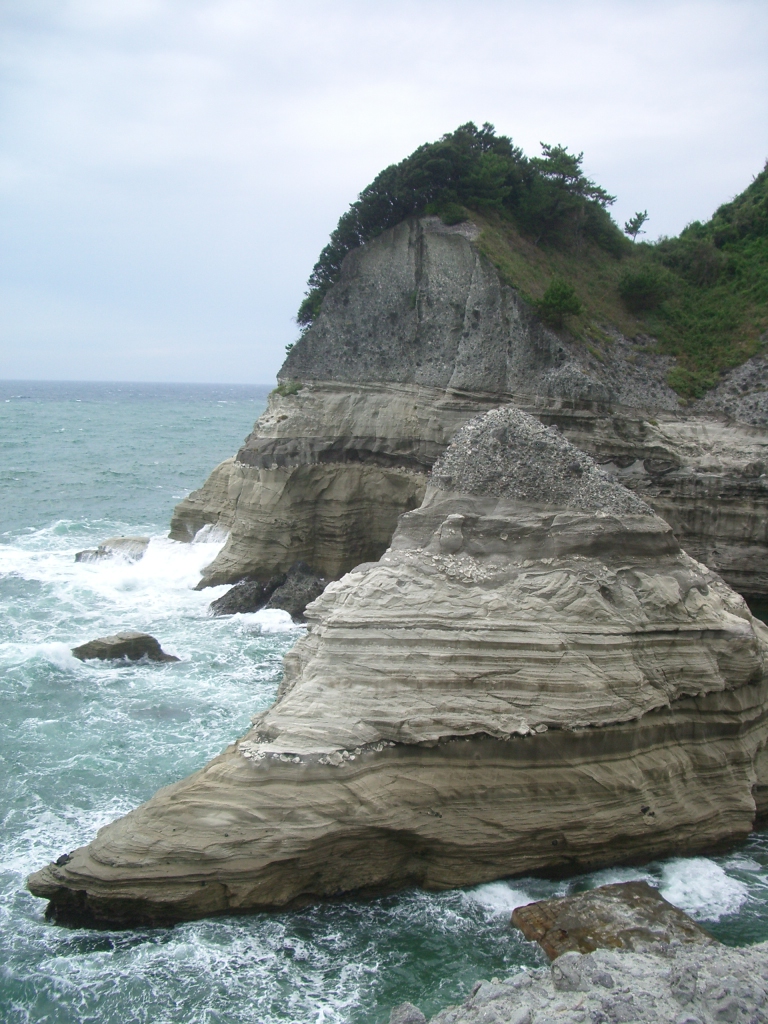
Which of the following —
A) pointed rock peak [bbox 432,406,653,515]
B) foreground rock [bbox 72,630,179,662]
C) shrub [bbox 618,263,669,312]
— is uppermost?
shrub [bbox 618,263,669,312]

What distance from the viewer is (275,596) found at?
2177 centimetres

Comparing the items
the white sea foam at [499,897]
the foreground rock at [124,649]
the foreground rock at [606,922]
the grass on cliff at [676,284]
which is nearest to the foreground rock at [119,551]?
the foreground rock at [124,649]

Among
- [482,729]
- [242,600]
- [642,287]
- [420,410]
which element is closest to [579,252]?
[642,287]

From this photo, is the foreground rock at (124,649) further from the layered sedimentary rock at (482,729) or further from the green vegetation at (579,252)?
the green vegetation at (579,252)

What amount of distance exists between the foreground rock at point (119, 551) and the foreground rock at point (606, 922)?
19.7 metres

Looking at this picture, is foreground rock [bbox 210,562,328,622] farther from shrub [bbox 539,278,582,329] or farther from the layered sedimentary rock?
the layered sedimentary rock

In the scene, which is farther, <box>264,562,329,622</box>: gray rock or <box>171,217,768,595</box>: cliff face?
<box>264,562,329,622</box>: gray rock

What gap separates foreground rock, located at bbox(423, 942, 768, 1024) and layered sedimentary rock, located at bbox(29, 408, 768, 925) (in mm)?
2326

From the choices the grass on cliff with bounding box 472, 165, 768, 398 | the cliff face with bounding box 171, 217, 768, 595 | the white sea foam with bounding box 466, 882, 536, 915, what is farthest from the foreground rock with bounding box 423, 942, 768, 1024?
the grass on cliff with bounding box 472, 165, 768, 398

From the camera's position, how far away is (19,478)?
43.9m

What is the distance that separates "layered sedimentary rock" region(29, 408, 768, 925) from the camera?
944 centimetres

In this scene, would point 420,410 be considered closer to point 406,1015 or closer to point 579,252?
point 579,252

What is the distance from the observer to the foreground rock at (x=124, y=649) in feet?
59.3

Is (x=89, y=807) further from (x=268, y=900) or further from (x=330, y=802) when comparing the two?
(x=330, y=802)
